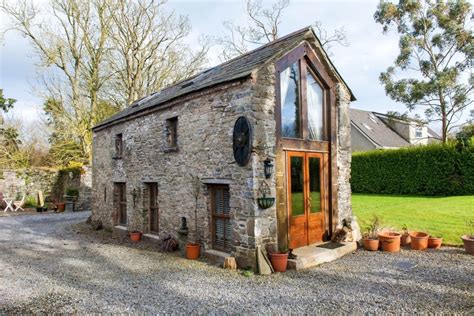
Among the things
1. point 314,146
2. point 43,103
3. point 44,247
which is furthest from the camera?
point 43,103

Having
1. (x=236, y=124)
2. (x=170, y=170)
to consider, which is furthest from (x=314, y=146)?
(x=170, y=170)

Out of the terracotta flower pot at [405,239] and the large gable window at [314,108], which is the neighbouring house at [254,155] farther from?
the terracotta flower pot at [405,239]

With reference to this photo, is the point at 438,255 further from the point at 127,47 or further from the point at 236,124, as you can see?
the point at 127,47

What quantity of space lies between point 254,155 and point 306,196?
2.33m

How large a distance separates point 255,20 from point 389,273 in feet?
70.7

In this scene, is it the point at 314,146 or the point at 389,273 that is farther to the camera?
the point at 314,146

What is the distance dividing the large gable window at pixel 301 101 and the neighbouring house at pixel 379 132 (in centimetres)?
1650

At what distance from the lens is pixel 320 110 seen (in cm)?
941

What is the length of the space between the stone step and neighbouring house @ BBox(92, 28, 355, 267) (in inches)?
11.6

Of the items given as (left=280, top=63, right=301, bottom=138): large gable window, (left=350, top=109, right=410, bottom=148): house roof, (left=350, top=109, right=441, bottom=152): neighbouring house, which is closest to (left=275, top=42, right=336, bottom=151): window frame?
(left=280, top=63, right=301, bottom=138): large gable window

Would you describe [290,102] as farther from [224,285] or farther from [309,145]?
[224,285]

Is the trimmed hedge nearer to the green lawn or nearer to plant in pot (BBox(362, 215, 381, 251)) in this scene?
the green lawn

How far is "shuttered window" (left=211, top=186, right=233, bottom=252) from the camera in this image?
26.6 ft

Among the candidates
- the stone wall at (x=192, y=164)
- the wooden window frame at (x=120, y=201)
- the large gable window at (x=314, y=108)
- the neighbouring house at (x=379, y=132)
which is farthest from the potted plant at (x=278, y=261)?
the neighbouring house at (x=379, y=132)
